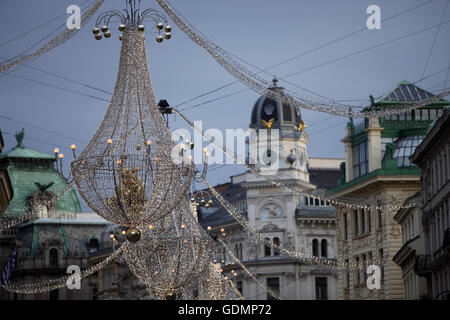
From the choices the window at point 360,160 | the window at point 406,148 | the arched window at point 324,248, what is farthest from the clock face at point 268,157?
the window at point 406,148

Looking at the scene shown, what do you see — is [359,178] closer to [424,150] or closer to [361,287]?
[361,287]

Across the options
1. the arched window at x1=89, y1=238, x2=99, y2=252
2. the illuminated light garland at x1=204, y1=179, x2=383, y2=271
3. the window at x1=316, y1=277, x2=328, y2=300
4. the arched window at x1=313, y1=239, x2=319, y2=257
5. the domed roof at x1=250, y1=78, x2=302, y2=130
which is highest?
the domed roof at x1=250, y1=78, x2=302, y2=130

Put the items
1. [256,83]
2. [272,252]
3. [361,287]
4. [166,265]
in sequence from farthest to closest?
[272,252] < [361,287] < [166,265] < [256,83]

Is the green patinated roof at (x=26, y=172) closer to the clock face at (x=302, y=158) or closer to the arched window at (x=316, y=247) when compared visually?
the clock face at (x=302, y=158)

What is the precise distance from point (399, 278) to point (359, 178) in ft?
23.6

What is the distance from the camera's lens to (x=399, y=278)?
241ft

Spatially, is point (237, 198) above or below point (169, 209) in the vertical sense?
above

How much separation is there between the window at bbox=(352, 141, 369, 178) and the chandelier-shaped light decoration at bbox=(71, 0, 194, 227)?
4886 centimetres

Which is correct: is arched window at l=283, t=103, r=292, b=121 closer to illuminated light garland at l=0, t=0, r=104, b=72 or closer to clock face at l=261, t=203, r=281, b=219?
clock face at l=261, t=203, r=281, b=219

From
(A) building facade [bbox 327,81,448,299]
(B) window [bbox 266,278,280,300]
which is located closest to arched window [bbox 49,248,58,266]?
(B) window [bbox 266,278,280,300]

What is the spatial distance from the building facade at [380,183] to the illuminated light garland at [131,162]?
42.2 metres

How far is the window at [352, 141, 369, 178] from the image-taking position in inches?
3140
